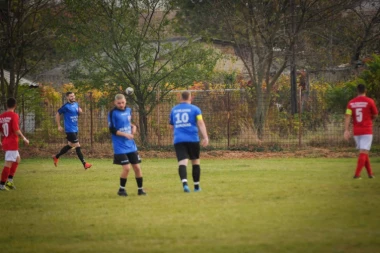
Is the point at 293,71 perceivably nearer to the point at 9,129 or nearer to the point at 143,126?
the point at 143,126

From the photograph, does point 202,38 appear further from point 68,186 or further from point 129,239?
point 129,239

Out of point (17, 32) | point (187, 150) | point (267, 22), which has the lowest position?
point (187, 150)

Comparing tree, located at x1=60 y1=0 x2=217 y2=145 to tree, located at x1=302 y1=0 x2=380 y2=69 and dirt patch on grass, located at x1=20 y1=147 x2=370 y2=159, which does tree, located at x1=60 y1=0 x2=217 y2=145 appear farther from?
tree, located at x1=302 y1=0 x2=380 y2=69

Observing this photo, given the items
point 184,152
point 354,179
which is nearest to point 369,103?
point 354,179

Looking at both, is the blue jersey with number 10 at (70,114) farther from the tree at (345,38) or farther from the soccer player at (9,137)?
the tree at (345,38)

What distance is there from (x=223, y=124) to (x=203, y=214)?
1567 cm

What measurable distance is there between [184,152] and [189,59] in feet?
43.8

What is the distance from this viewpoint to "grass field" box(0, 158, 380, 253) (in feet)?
28.8

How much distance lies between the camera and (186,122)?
13703 millimetres

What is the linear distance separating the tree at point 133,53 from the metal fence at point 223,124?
0.65m

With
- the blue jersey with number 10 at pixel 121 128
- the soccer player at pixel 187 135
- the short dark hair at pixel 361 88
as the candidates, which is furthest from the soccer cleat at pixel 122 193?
the short dark hair at pixel 361 88

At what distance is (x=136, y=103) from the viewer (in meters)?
27.2

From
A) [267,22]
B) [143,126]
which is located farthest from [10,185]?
[267,22]

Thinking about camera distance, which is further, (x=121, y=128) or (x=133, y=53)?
(x=133, y=53)
